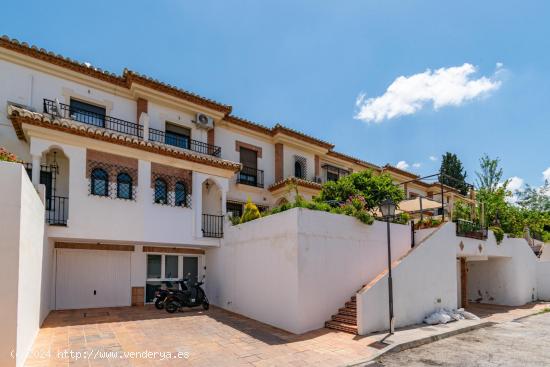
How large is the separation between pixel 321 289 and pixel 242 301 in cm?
306

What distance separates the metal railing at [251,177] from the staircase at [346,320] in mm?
8777

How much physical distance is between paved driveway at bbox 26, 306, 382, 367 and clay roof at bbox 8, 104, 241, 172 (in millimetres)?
5327

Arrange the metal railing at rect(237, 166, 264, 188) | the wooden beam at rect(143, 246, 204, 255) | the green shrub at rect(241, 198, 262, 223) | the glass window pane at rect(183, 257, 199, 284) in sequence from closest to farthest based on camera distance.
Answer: the green shrub at rect(241, 198, 262, 223) → the wooden beam at rect(143, 246, 204, 255) → the glass window pane at rect(183, 257, 199, 284) → the metal railing at rect(237, 166, 264, 188)

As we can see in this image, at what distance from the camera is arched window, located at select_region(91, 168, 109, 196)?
36.4 ft

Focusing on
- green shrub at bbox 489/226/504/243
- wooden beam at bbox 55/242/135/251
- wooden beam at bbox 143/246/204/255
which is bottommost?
→ wooden beam at bbox 143/246/204/255

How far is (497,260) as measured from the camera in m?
16.5

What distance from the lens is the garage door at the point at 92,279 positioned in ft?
37.9

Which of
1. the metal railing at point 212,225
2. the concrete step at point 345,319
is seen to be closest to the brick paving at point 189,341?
the concrete step at point 345,319

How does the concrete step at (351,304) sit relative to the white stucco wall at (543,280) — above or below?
above

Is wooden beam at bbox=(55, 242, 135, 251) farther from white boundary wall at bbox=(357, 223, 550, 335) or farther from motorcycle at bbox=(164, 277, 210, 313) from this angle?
white boundary wall at bbox=(357, 223, 550, 335)

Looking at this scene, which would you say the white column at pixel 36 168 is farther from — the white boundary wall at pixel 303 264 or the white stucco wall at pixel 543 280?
the white stucco wall at pixel 543 280

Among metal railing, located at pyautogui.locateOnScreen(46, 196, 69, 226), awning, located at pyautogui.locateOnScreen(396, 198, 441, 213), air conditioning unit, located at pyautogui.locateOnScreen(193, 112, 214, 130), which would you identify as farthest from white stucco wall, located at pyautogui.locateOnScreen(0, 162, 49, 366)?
awning, located at pyautogui.locateOnScreen(396, 198, 441, 213)

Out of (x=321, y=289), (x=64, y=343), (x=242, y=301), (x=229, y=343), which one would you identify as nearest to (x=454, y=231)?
(x=321, y=289)

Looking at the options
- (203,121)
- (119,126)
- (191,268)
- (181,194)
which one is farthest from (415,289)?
(119,126)
